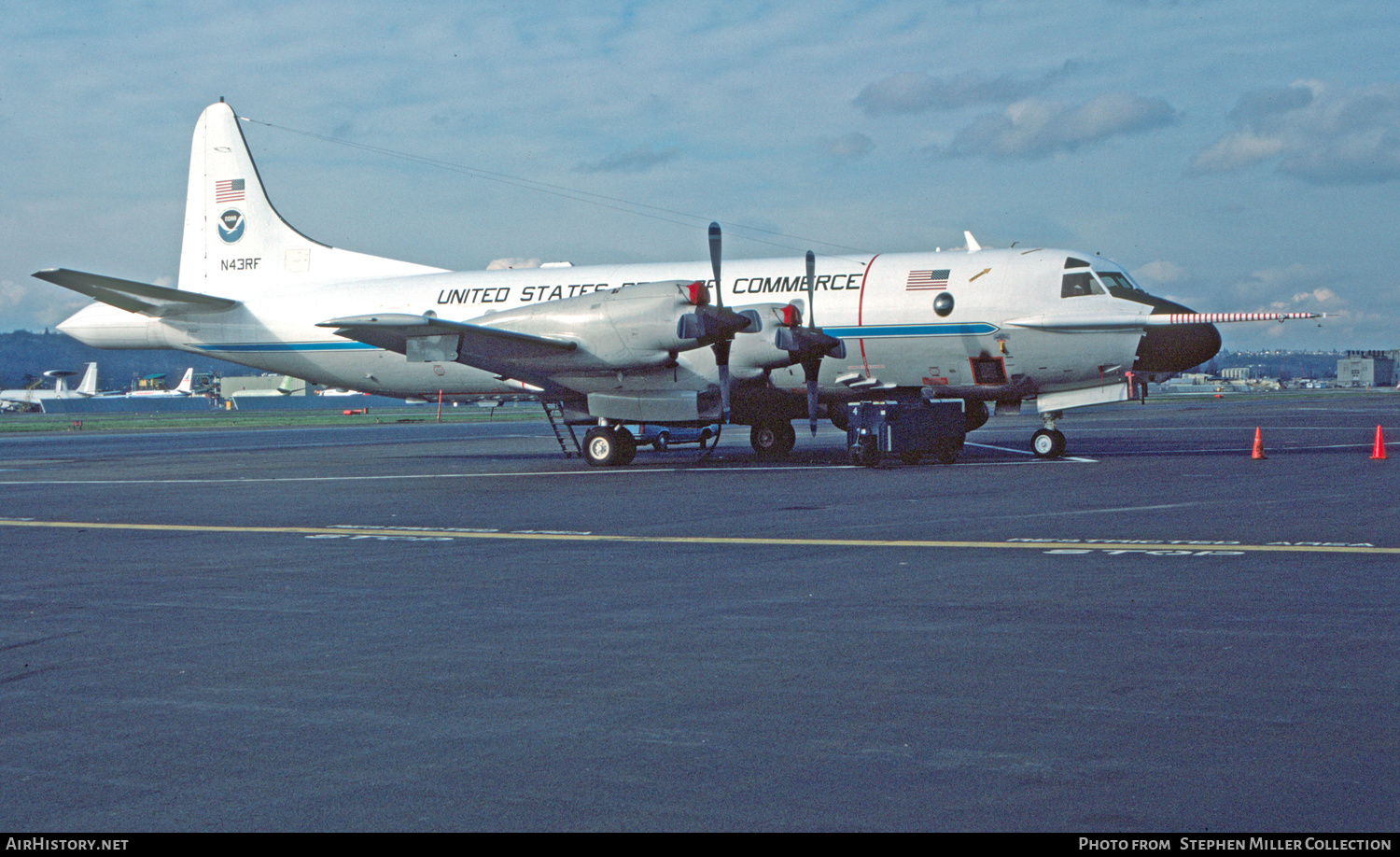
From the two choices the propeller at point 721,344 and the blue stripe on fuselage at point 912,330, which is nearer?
the propeller at point 721,344

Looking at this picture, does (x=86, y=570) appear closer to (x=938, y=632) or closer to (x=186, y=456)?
(x=938, y=632)

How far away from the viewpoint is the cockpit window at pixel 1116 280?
27344 mm

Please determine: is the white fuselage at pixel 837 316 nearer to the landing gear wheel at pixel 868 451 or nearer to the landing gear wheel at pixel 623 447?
the landing gear wheel at pixel 623 447

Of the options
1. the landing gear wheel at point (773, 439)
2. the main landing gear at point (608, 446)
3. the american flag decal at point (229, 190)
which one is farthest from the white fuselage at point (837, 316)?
the american flag decal at point (229, 190)

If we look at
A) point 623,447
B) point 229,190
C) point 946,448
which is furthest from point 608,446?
point 229,190

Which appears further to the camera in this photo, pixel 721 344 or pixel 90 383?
pixel 90 383

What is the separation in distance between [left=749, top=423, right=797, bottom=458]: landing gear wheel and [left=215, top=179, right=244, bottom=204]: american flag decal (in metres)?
16.8

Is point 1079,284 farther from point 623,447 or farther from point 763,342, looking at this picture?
point 623,447

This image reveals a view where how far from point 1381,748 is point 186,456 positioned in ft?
119

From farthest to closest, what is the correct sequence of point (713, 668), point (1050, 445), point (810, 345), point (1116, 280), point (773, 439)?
point (773, 439), point (1050, 445), point (1116, 280), point (810, 345), point (713, 668)

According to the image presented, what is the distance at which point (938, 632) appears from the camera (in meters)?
8.77

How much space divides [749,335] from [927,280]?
186 inches

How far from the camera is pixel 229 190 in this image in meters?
35.2

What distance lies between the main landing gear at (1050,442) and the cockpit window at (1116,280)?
3.27 metres
